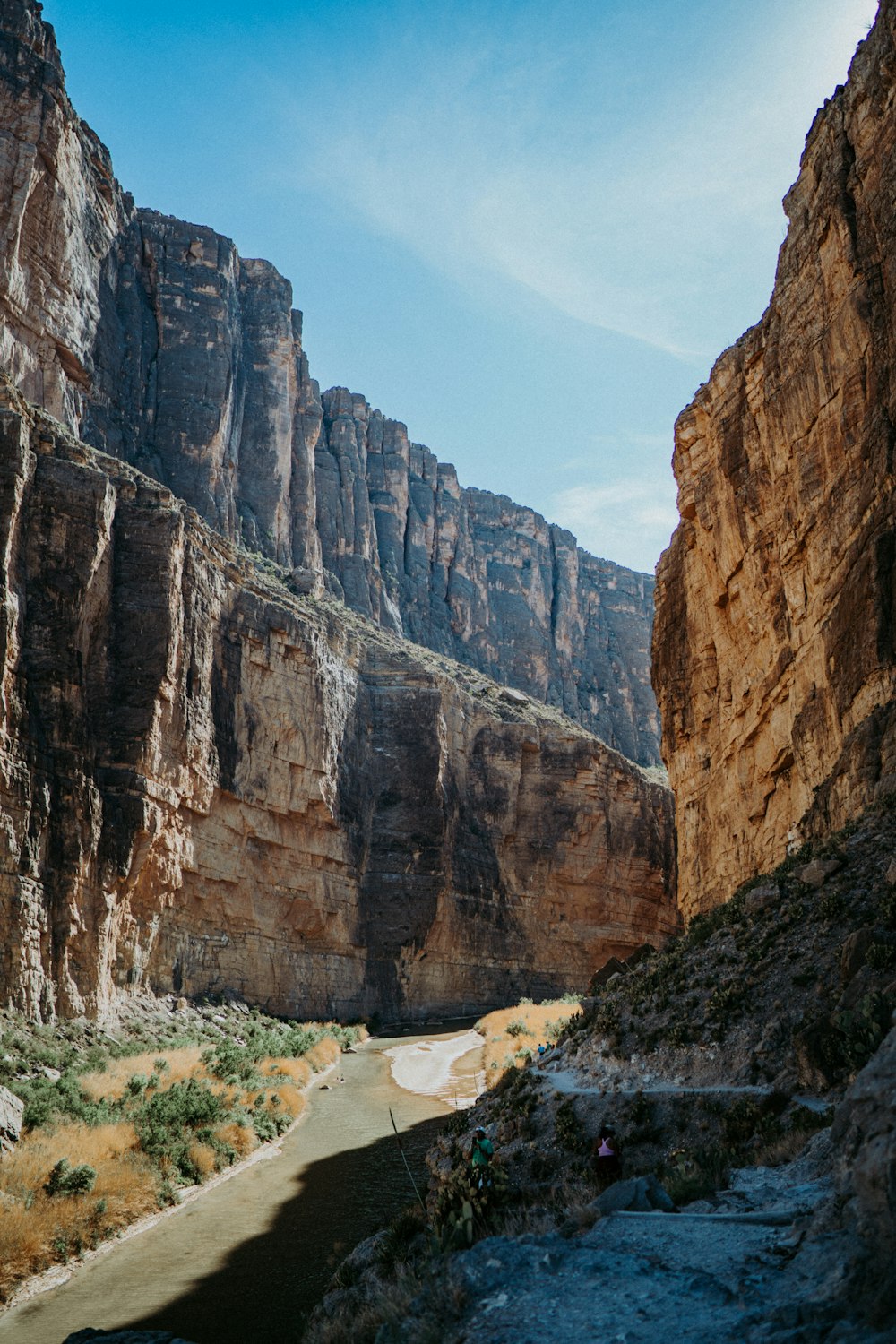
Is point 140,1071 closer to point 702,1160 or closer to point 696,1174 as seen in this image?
point 702,1160

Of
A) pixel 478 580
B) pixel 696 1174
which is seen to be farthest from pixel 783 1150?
pixel 478 580

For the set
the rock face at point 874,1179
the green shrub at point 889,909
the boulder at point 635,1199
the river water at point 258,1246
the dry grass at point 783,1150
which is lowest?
the river water at point 258,1246

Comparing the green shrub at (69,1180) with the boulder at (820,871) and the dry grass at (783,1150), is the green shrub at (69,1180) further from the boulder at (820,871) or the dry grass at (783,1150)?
the boulder at (820,871)

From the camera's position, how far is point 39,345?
52562 mm

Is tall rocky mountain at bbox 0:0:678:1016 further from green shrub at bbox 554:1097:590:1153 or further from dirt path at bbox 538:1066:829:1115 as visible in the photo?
green shrub at bbox 554:1097:590:1153

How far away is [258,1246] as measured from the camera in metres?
19.6

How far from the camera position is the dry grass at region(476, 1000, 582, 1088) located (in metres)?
35.2

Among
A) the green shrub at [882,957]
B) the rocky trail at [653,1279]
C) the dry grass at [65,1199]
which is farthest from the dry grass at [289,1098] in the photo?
the rocky trail at [653,1279]

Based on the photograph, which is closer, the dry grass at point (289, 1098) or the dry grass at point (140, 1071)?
the dry grass at point (140, 1071)

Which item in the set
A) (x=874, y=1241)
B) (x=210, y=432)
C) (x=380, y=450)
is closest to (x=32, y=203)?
(x=210, y=432)

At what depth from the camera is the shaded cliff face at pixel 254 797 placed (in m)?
34.1

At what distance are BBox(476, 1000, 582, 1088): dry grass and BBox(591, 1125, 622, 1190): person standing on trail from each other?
17653 millimetres

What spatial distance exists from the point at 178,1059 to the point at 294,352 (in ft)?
243

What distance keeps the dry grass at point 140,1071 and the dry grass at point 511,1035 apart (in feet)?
32.5
